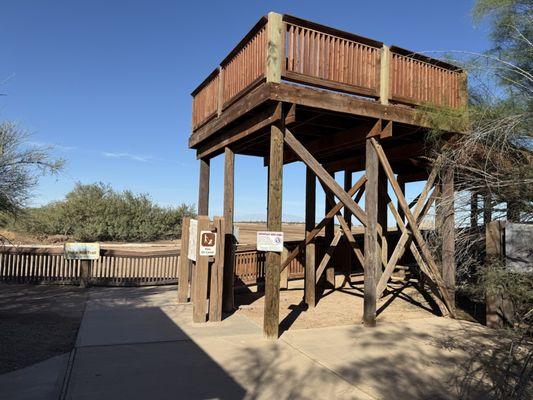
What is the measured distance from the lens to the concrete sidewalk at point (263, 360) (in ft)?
15.4

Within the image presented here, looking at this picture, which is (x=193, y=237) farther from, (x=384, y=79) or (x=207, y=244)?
(x=384, y=79)

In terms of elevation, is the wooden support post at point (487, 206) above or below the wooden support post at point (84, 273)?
above

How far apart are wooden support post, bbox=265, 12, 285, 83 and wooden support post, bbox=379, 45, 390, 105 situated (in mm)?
2185

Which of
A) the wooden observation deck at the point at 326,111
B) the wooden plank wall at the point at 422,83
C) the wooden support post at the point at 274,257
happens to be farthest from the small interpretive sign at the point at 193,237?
the wooden plank wall at the point at 422,83

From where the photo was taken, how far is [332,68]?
25.1 feet

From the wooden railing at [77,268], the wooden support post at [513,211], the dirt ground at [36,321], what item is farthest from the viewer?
the wooden railing at [77,268]

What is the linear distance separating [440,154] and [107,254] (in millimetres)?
8955


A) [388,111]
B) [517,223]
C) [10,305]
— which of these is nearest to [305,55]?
[388,111]

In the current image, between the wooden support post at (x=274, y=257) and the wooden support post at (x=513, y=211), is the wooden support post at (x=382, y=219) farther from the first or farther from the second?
the wooden support post at (x=274, y=257)

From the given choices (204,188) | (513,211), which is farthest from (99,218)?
(513,211)

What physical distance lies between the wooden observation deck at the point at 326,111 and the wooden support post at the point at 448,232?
0.03 meters

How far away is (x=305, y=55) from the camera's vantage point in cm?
732

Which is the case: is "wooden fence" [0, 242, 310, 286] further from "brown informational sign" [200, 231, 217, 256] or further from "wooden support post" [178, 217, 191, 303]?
"brown informational sign" [200, 231, 217, 256]

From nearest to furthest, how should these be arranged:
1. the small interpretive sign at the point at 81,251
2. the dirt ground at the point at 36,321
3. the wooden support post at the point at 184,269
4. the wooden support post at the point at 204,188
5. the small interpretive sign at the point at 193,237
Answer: the dirt ground at the point at 36,321 → the small interpretive sign at the point at 193,237 → the wooden support post at the point at 184,269 → the wooden support post at the point at 204,188 → the small interpretive sign at the point at 81,251
